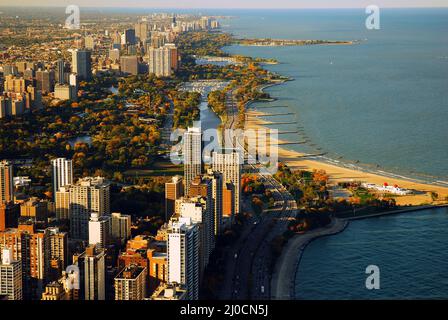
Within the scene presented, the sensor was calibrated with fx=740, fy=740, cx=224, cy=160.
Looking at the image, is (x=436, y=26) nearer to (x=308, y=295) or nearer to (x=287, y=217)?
(x=287, y=217)

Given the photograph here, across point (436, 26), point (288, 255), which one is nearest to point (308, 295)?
point (288, 255)

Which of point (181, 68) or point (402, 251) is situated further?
point (181, 68)

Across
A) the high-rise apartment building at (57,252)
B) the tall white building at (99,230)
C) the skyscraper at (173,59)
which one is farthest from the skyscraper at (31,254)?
the skyscraper at (173,59)

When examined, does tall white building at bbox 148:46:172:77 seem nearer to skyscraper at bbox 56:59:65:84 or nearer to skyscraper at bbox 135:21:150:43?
skyscraper at bbox 56:59:65:84

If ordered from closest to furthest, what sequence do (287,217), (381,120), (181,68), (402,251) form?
(402,251)
(287,217)
(381,120)
(181,68)

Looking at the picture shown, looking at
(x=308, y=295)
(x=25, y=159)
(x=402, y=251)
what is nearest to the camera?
(x=308, y=295)

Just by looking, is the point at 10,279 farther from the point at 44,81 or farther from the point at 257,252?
the point at 44,81

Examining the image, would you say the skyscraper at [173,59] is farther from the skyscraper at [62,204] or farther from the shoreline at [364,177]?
the skyscraper at [62,204]

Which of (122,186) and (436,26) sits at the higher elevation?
(436,26)
